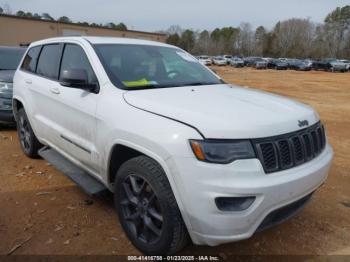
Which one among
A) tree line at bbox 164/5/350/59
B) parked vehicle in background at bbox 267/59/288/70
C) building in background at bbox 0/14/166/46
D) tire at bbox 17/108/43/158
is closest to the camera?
tire at bbox 17/108/43/158

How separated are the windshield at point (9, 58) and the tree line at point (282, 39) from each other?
8672 cm

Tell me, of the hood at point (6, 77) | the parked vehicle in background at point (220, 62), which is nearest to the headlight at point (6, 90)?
the hood at point (6, 77)

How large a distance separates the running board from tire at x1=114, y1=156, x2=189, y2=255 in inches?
16.7

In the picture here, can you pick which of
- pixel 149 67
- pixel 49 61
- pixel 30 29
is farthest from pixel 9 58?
pixel 30 29

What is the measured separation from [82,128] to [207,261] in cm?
173

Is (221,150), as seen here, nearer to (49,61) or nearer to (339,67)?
(49,61)

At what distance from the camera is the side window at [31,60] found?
4.92 meters

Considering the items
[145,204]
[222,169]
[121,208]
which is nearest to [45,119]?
[121,208]

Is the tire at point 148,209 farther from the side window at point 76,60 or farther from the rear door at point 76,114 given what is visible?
the side window at point 76,60

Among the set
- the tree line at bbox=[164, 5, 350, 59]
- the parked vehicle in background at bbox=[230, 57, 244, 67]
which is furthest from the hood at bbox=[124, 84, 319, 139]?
the tree line at bbox=[164, 5, 350, 59]

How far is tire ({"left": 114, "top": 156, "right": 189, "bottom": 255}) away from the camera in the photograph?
2.56 m

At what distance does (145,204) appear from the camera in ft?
9.37

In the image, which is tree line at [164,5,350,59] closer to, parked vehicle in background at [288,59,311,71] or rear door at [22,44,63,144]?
parked vehicle in background at [288,59,311,71]

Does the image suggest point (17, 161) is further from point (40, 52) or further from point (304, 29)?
point (304, 29)
